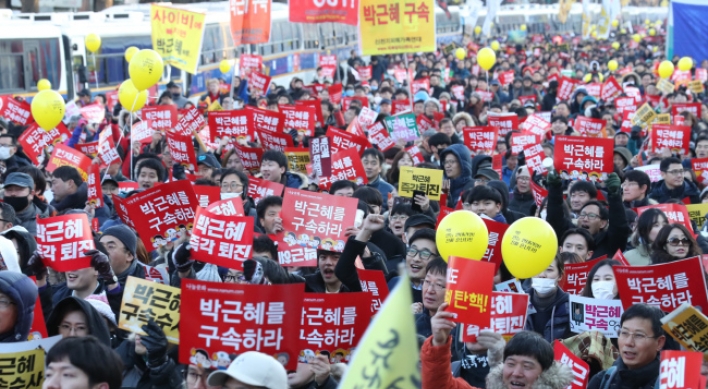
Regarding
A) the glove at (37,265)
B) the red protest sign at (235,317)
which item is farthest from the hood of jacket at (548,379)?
the glove at (37,265)

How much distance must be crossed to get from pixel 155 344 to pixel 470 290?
56.2 inches

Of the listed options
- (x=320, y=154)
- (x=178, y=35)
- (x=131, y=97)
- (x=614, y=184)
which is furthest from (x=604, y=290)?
(x=131, y=97)

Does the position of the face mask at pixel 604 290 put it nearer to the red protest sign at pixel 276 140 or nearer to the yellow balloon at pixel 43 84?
the red protest sign at pixel 276 140

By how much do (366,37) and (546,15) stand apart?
157 ft

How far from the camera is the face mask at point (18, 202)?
8.07 metres

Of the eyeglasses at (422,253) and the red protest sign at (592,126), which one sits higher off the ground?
the eyeglasses at (422,253)

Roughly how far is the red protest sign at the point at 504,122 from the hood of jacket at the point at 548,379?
972cm

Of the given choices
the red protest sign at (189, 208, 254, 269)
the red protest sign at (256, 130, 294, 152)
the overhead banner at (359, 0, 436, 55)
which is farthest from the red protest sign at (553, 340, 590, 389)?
the overhead banner at (359, 0, 436, 55)

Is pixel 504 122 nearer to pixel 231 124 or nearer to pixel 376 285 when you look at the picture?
pixel 231 124

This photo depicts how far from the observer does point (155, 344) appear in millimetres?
4602

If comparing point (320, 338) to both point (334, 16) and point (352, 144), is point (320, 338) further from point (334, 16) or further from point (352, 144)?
point (334, 16)

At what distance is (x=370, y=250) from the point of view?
6832mm

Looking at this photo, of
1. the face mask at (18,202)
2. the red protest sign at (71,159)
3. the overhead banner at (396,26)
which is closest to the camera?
the face mask at (18,202)

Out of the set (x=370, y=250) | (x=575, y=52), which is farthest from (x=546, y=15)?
(x=370, y=250)
